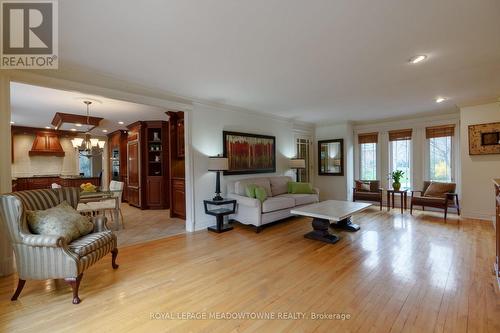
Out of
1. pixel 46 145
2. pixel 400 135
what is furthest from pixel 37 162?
pixel 400 135

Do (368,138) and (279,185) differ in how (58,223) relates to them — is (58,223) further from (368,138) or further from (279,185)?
(368,138)

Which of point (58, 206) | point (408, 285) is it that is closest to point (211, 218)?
point (58, 206)

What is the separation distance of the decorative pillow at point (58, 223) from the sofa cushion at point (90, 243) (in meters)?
0.09

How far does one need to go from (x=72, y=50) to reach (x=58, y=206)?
1.72 meters

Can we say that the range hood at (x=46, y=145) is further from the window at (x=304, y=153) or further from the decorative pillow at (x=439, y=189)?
the decorative pillow at (x=439, y=189)

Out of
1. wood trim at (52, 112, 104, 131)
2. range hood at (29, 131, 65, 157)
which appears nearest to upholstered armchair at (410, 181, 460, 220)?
wood trim at (52, 112, 104, 131)

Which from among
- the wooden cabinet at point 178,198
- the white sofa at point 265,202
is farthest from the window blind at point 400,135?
the wooden cabinet at point 178,198

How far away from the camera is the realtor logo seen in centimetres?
189

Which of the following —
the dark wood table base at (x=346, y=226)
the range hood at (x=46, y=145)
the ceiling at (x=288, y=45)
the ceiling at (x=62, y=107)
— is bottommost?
the dark wood table base at (x=346, y=226)

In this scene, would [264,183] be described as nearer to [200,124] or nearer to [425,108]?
[200,124]

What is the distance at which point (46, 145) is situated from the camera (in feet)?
24.0

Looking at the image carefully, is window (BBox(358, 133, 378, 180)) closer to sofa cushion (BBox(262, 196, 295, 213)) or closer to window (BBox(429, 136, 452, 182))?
window (BBox(429, 136, 452, 182))

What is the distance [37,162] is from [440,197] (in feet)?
36.6

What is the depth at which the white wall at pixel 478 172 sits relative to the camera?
15.3ft
